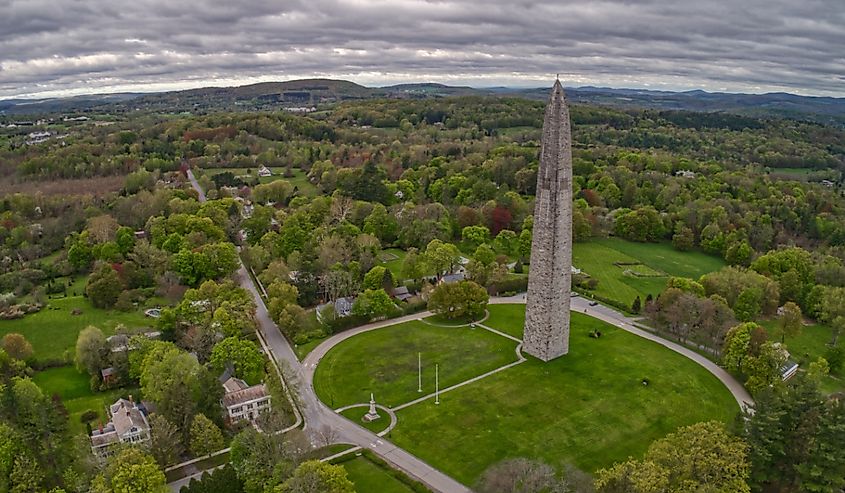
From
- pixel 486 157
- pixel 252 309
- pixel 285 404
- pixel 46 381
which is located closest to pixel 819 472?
pixel 285 404

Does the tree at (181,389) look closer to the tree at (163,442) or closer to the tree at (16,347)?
the tree at (163,442)

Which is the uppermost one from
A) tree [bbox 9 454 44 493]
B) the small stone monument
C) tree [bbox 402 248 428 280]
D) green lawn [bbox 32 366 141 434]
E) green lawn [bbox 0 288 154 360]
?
tree [bbox 402 248 428 280]

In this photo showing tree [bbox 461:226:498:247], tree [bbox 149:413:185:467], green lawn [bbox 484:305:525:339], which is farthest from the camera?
tree [bbox 461:226:498:247]

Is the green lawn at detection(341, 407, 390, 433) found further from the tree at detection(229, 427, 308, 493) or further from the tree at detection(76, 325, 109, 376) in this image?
the tree at detection(76, 325, 109, 376)

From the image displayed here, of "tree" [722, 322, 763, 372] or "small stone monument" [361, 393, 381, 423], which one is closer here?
"small stone monument" [361, 393, 381, 423]

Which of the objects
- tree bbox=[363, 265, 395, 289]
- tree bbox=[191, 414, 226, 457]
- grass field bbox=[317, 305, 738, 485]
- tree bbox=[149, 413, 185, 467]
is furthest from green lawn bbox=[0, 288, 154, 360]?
grass field bbox=[317, 305, 738, 485]

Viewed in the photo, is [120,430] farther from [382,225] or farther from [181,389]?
[382,225]
